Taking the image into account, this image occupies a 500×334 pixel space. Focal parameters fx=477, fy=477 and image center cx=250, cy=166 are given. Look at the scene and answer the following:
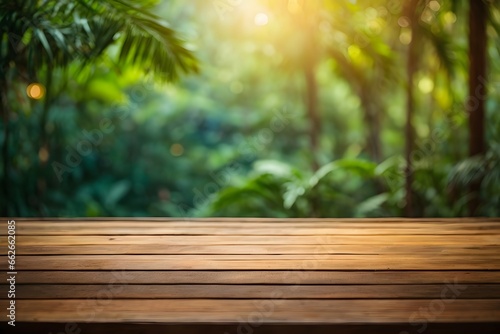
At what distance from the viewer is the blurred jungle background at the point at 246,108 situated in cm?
239

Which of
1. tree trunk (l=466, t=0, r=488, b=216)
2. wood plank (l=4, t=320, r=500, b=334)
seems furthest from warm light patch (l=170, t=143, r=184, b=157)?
wood plank (l=4, t=320, r=500, b=334)

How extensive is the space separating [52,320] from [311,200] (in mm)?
2326

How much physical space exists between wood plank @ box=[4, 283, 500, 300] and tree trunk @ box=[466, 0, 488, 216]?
165 centimetres

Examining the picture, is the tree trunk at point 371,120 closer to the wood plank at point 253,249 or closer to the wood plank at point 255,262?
the wood plank at point 253,249

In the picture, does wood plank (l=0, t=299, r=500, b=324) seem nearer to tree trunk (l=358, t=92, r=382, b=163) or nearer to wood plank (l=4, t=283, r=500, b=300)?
wood plank (l=4, t=283, r=500, b=300)

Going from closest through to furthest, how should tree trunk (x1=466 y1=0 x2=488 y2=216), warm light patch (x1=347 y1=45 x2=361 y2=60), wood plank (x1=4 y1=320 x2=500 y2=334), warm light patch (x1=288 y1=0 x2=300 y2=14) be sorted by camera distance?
wood plank (x1=4 y1=320 x2=500 y2=334) < tree trunk (x1=466 y1=0 x2=488 y2=216) < warm light patch (x1=288 y1=0 x2=300 y2=14) < warm light patch (x1=347 y1=45 x2=361 y2=60)

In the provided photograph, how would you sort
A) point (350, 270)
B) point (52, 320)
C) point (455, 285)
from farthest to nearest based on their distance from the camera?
1. point (350, 270)
2. point (455, 285)
3. point (52, 320)

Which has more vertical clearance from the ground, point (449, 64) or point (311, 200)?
point (449, 64)

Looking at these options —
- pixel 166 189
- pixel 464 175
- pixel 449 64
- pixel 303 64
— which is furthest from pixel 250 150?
pixel 464 175

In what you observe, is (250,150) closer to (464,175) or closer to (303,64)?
(303,64)

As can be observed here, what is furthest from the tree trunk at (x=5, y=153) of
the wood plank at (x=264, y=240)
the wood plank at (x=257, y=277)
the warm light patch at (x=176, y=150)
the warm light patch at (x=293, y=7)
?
the warm light patch at (x=176, y=150)

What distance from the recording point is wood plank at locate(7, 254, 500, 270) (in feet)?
4.77

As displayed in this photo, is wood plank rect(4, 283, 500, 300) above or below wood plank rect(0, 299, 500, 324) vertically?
below

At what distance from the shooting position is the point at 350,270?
4.68ft
